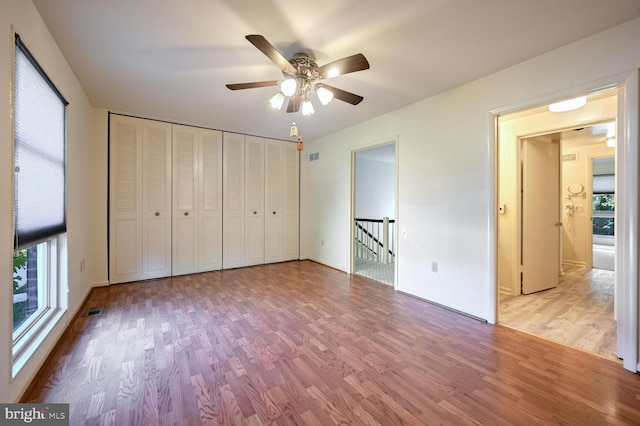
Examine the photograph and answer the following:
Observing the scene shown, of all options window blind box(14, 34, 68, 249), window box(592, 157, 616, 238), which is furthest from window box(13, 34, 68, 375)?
window box(592, 157, 616, 238)

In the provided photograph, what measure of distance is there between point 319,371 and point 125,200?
3873 mm

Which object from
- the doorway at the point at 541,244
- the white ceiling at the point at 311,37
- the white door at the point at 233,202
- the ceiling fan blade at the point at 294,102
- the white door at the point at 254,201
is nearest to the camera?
the white ceiling at the point at 311,37

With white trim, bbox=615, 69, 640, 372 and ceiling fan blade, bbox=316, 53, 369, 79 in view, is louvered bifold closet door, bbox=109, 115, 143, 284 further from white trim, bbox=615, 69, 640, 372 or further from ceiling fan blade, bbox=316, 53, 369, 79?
white trim, bbox=615, 69, 640, 372

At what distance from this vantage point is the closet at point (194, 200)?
388 cm

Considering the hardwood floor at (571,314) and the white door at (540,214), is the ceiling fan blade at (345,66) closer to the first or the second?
the hardwood floor at (571,314)

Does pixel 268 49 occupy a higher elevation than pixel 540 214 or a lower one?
higher

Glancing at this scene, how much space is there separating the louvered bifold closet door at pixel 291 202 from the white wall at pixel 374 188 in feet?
8.21

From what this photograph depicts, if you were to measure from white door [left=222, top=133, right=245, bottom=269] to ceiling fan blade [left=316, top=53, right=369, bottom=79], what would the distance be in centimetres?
311

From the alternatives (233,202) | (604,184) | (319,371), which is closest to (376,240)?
(233,202)

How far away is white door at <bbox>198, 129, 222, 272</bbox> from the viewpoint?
4469 mm

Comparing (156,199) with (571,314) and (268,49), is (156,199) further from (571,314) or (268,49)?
(571,314)

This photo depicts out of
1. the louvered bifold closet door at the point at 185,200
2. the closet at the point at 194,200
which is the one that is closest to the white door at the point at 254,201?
the closet at the point at 194,200

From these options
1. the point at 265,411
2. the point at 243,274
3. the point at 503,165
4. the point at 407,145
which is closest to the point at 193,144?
the point at 243,274

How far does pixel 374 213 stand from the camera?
7934 millimetres
